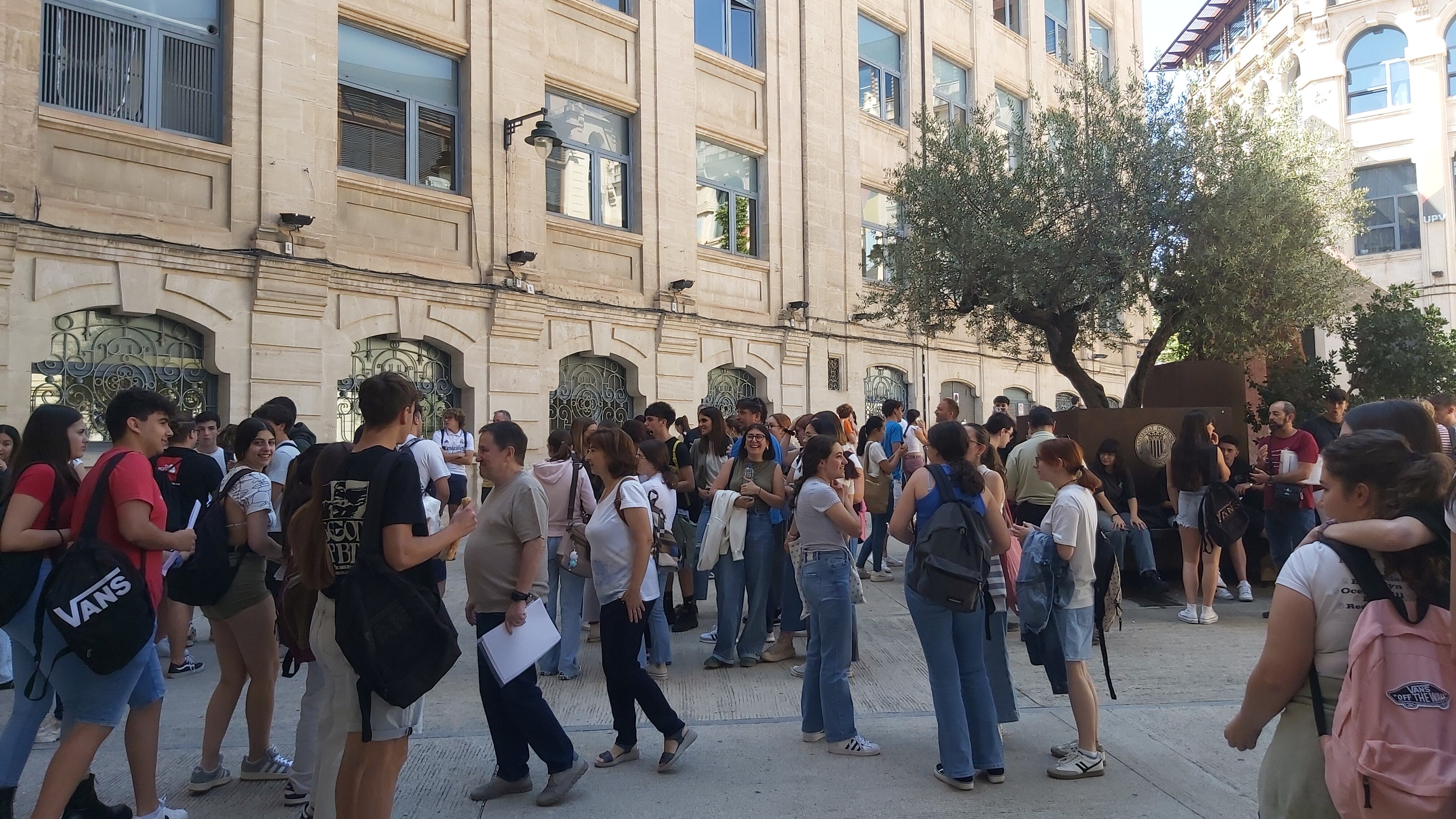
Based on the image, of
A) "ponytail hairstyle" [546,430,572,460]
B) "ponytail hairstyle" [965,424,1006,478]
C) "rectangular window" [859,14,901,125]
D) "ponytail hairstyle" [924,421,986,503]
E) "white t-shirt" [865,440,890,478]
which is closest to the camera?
"ponytail hairstyle" [924,421,986,503]

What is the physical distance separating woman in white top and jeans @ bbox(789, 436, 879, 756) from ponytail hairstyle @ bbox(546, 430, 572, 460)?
273 centimetres

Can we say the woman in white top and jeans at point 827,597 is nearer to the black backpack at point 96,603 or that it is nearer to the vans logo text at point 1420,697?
the vans logo text at point 1420,697

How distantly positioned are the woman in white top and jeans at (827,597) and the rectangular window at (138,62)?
31.2 ft

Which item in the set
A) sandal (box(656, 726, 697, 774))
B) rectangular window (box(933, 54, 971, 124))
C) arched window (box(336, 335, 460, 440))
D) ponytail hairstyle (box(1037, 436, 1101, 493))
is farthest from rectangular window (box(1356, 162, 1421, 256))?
sandal (box(656, 726, 697, 774))

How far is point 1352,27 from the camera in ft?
99.9

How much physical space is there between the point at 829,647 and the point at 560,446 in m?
3.29

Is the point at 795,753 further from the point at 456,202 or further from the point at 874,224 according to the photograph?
the point at 874,224

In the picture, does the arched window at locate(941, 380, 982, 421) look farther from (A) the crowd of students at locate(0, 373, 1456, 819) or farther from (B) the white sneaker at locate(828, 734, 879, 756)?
(B) the white sneaker at locate(828, 734, 879, 756)

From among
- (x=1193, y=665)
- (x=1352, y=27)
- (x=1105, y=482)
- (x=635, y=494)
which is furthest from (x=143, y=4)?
(x=1352, y=27)

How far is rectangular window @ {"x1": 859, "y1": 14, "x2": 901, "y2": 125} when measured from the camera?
781 inches

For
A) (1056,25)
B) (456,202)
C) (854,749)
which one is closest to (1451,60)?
(1056,25)

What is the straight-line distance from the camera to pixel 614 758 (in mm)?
4918

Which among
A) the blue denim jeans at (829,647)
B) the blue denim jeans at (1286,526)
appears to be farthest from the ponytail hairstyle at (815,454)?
the blue denim jeans at (1286,526)

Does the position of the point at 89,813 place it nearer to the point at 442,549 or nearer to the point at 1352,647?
the point at 442,549
